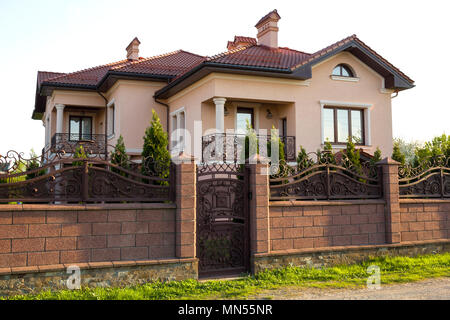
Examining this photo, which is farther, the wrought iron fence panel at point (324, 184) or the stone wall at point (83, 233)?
the wrought iron fence panel at point (324, 184)

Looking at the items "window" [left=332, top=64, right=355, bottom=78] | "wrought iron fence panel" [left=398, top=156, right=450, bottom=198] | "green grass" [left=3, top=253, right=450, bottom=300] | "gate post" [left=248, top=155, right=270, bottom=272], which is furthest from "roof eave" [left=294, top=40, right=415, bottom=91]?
"green grass" [left=3, top=253, right=450, bottom=300]

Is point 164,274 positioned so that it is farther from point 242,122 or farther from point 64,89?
point 64,89

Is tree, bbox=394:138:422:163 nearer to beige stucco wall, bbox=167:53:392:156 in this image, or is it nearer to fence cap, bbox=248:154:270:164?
beige stucco wall, bbox=167:53:392:156

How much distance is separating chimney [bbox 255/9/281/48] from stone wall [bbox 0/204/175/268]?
1147cm

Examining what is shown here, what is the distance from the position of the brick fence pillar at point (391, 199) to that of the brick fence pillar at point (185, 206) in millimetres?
3927

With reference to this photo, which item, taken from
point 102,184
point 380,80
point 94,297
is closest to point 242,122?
point 380,80

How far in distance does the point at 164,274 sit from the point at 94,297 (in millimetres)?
1125

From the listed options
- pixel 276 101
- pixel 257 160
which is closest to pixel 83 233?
pixel 257 160

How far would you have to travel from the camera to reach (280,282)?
6938 millimetres

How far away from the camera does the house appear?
13.8m

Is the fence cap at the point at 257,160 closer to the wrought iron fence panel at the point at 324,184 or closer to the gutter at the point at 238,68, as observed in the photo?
the wrought iron fence panel at the point at 324,184

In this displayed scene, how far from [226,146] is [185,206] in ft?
22.6

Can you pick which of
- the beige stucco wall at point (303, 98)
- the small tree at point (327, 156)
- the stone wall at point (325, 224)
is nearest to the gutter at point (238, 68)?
the beige stucco wall at point (303, 98)

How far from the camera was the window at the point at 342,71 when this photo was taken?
15188 millimetres
